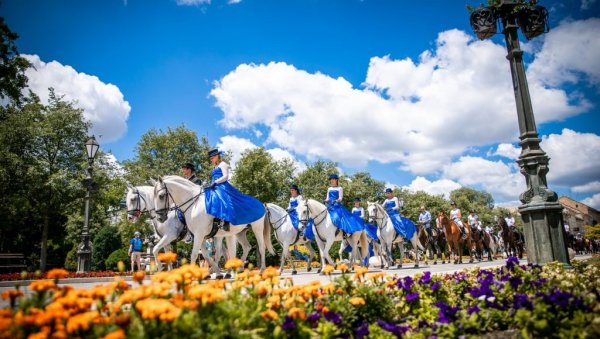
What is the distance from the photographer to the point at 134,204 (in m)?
10.2

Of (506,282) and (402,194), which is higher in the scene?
(402,194)

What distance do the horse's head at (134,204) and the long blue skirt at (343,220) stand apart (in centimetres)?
635

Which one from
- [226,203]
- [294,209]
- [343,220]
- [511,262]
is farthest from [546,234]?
[294,209]

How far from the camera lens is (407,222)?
55.8ft

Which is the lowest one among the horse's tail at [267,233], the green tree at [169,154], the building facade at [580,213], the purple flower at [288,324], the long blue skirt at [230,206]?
the purple flower at [288,324]

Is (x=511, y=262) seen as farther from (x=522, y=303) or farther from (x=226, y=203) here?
(x=226, y=203)

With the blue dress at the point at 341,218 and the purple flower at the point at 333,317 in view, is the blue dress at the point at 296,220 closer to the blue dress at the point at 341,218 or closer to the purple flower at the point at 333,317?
the blue dress at the point at 341,218

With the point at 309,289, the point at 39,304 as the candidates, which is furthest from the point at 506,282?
the point at 39,304

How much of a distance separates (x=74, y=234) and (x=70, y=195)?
3707 millimetres

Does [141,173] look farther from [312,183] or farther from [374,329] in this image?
[374,329]

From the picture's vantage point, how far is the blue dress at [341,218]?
13136 mm

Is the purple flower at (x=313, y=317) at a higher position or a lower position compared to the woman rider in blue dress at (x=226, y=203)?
lower

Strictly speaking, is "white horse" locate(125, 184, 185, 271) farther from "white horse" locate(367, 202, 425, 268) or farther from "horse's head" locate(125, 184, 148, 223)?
"white horse" locate(367, 202, 425, 268)

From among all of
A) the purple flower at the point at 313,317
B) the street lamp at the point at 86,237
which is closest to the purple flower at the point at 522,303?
the purple flower at the point at 313,317
